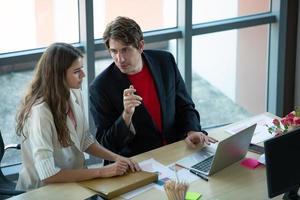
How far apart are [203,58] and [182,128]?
61.9 inches

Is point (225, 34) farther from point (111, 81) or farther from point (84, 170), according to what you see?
point (84, 170)

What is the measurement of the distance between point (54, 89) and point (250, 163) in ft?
3.82

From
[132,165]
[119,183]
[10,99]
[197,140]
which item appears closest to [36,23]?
[10,99]

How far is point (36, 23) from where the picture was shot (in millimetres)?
4637

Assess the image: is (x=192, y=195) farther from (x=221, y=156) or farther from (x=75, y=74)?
(x=75, y=74)

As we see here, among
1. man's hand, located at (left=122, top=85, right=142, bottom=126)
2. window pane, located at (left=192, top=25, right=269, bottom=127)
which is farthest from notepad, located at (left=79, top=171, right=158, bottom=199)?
window pane, located at (left=192, top=25, right=269, bottom=127)

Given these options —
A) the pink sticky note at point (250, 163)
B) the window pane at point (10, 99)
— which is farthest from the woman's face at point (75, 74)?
the window pane at point (10, 99)

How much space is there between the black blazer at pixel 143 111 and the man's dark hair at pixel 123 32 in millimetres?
262

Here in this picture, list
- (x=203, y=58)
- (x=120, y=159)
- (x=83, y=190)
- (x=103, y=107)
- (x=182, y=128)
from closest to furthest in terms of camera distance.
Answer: (x=83, y=190) < (x=120, y=159) < (x=103, y=107) < (x=182, y=128) < (x=203, y=58)

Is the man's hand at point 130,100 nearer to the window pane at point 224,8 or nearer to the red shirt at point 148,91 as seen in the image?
the red shirt at point 148,91

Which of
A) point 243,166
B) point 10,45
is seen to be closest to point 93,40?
point 10,45

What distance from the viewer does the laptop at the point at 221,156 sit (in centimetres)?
335

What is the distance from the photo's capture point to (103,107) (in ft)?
12.3

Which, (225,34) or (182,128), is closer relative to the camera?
(182,128)
